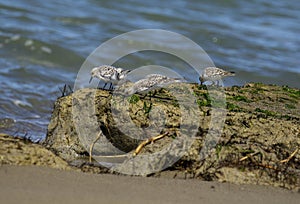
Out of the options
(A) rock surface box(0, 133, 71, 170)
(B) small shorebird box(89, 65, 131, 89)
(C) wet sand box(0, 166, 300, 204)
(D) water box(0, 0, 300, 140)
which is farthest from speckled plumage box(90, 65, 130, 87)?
(D) water box(0, 0, 300, 140)

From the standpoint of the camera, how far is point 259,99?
6.60m

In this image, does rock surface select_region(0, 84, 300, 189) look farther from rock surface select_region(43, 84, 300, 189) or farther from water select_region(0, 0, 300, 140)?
water select_region(0, 0, 300, 140)

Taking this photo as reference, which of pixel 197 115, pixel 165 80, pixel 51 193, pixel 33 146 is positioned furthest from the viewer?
pixel 165 80

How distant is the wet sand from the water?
3437mm

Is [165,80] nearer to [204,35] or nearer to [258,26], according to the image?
[204,35]

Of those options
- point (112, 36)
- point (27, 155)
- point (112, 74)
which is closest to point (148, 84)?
point (112, 74)

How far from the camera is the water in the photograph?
1049cm

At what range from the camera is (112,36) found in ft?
46.7

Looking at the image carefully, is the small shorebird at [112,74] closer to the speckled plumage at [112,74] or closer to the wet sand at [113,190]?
the speckled plumage at [112,74]

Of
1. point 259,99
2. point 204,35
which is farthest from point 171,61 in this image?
point 259,99

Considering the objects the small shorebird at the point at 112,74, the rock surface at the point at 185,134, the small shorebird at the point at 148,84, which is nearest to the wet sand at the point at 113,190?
the rock surface at the point at 185,134

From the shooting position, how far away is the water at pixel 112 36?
10.5 metres

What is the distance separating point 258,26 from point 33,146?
11498 millimetres

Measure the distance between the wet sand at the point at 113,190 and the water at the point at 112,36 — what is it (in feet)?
11.3
